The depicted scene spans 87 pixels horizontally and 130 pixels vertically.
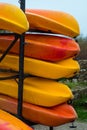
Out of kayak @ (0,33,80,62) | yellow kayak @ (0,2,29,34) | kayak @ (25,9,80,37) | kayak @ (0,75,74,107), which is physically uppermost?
yellow kayak @ (0,2,29,34)

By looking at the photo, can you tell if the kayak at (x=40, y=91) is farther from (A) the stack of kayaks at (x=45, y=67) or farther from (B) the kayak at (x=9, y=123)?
(B) the kayak at (x=9, y=123)

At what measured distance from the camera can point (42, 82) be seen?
4512mm

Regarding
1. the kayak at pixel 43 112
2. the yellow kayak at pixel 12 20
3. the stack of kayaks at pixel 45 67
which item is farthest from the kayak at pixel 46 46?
the yellow kayak at pixel 12 20

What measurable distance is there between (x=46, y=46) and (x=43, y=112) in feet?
1.92

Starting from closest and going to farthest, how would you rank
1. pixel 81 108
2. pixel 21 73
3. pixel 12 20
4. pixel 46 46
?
pixel 12 20
pixel 21 73
pixel 46 46
pixel 81 108

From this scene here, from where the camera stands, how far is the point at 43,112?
14.3ft

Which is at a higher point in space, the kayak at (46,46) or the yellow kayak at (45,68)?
the kayak at (46,46)

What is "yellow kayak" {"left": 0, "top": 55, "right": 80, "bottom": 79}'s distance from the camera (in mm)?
4422

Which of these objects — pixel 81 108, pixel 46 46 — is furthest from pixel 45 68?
pixel 81 108

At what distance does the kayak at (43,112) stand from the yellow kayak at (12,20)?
34.2 inches

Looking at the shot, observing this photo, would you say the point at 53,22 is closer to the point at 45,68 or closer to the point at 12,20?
the point at 45,68

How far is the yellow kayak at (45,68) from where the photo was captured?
442 cm

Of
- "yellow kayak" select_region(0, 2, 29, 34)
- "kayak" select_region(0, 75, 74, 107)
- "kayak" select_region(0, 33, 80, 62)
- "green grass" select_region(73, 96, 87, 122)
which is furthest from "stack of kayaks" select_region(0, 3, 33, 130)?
"green grass" select_region(73, 96, 87, 122)

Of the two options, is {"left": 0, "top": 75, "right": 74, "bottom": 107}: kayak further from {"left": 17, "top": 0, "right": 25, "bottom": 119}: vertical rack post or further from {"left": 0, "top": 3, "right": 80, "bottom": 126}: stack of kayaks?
{"left": 17, "top": 0, "right": 25, "bottom": 119}: vertical rack post
